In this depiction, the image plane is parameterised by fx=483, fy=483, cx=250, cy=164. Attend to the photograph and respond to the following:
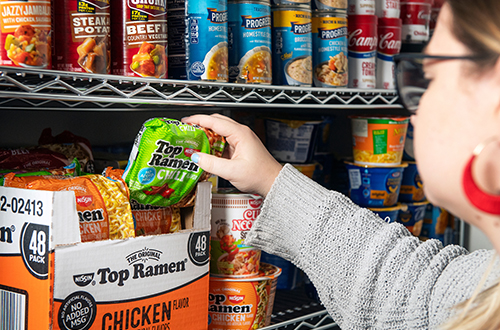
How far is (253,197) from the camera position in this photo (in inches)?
44.2

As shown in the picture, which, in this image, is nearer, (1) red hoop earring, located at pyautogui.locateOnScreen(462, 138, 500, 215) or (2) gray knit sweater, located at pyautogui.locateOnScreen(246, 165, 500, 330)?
(1) red hoop earring, located at pyautogui.locateOnScreen(462, 138, 500, 215)

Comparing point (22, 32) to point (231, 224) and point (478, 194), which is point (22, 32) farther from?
point (478, 194)

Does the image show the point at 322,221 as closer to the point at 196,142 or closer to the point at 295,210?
the point at 295,210

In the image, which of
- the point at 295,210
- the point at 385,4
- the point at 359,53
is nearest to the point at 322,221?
the point at 295,210

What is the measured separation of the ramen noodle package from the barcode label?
0.14 m

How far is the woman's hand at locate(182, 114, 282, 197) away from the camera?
1057 millimetres

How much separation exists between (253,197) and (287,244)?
136 millimetres

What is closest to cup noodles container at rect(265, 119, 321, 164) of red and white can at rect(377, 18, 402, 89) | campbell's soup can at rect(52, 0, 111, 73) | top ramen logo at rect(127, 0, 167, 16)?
red and white can at rect(377, 18, 402, 89)

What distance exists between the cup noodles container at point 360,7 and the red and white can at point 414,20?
254 millimetres

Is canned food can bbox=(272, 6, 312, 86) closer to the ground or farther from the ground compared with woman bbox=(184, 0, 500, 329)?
farther from the ground

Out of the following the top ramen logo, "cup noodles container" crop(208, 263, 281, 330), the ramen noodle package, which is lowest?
"cup noodles container" crop(208, 263, 281, 330)

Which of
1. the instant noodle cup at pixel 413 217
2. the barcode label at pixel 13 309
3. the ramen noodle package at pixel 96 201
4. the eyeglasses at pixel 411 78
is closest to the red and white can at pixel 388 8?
the instant noodle cup at pixel 413 217

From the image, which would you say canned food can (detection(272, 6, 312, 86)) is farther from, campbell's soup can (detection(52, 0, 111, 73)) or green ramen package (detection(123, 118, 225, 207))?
campbell's soup can (detection(52, 0, 111, 73))

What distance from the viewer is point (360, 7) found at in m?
1.45
